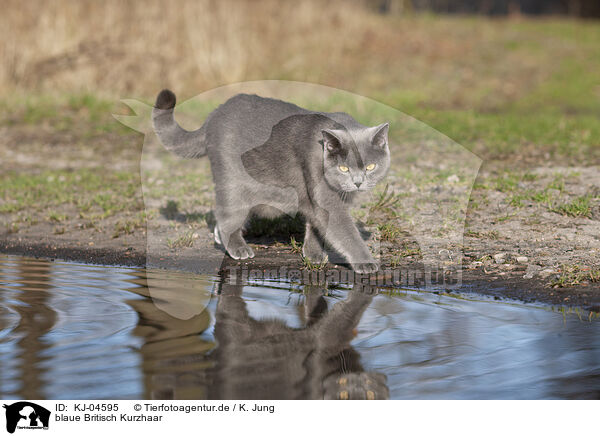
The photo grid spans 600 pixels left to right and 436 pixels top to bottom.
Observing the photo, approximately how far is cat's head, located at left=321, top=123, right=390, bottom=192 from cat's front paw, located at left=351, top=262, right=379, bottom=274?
559mm

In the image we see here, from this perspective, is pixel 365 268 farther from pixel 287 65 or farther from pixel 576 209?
pixel 287 65

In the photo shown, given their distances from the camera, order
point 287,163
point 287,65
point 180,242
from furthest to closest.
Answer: point 287,65 → point 180,242 → point 287,163

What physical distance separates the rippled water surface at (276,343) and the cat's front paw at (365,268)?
303mm

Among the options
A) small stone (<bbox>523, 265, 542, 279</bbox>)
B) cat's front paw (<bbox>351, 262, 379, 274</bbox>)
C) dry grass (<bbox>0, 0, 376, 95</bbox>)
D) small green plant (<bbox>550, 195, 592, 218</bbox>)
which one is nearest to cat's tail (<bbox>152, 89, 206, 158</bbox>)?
cat's front paw (<bbox>351, 262, 379, 274</bbox>)

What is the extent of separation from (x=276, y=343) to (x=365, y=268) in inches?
60.3

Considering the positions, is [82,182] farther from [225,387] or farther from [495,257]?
[225,387]

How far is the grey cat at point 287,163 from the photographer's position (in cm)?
539

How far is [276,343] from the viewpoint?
4207mm

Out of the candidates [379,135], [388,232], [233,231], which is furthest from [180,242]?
[379,135]

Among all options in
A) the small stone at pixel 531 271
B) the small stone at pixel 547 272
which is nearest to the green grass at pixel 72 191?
the small stone at pixel 531 271

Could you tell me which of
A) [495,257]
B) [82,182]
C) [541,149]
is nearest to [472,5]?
[541,149]

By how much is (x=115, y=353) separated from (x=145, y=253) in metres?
2.40

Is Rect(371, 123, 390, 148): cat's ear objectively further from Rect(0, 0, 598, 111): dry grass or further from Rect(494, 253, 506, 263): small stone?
Rect(0, 0, 598, 111): dry grass
